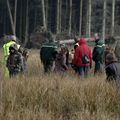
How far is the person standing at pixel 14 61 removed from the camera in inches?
541

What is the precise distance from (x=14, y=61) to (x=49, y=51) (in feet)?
8.19

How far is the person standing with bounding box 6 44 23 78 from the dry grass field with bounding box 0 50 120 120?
2.36 meters

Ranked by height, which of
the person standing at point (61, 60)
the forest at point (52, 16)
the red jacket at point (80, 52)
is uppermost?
the red jacket at point (80, 52)

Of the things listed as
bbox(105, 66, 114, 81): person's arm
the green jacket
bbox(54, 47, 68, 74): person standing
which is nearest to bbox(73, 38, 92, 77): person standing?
bbox(54, 47, 68, 74): person standing

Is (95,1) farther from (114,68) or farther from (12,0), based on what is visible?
(114,68)

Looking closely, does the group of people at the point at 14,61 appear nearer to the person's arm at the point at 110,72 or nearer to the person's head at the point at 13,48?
the person's head at the point at 13,48

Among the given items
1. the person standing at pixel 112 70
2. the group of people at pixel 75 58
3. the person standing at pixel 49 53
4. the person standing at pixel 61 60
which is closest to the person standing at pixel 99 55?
the group of people at pixel 75 58

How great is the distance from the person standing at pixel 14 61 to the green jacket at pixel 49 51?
235 cm

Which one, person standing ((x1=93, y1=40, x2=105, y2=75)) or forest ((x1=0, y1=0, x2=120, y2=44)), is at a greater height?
person standing ((x1=93, y1=40, x2=105, y2=75))

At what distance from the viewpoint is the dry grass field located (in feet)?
30.1

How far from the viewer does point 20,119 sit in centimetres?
880

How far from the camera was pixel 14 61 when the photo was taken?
13836 mm

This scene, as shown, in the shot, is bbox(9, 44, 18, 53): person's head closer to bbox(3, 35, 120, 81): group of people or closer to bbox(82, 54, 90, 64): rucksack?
bbox(3, 35, 120, 81): group of people

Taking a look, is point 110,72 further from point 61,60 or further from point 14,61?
point 61,60
